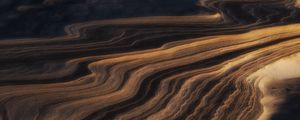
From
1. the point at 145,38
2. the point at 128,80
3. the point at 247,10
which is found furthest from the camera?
the point at 247,10

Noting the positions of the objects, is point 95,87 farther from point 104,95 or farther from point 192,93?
point 192,93

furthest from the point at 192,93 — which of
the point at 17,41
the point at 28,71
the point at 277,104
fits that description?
the point at 17,41

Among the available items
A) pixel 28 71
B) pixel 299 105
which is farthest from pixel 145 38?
pixel 299 105

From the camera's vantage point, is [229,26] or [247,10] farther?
[247,10]

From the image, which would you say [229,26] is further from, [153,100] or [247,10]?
[153,100]

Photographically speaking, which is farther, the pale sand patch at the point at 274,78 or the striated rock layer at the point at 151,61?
the pale sand patch at the point at 274,78

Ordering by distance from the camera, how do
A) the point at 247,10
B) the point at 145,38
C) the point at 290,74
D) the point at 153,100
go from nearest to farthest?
1. the point at 153,100
2. the point at 290,74
3. the point at 145,38
4. the point at 247,10

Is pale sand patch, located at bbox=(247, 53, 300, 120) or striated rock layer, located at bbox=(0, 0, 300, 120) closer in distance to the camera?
striated rock layer, located at bbox=(0, 0, 300, 120)
